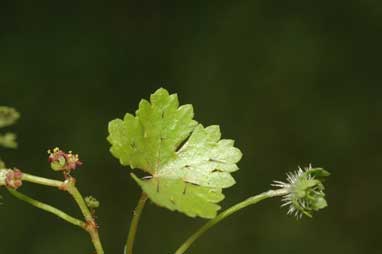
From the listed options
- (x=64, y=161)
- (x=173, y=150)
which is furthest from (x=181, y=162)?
(x=64, y=161)

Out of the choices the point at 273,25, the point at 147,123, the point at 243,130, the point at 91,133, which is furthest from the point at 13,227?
the point at 147,123

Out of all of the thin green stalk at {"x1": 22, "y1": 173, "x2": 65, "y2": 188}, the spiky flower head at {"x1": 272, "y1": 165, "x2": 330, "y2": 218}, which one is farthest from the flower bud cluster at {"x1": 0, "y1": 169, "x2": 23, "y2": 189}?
the spiky flower head at {"x1": 272, "y1": 165, "x2": 330, "y2": 218}

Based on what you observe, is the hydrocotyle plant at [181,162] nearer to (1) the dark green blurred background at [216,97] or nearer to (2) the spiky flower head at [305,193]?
(2) the spiky flower head at [305,193]

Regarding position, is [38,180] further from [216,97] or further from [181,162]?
[216,97]

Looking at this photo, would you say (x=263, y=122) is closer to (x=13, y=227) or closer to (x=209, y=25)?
(x=209, y=25)

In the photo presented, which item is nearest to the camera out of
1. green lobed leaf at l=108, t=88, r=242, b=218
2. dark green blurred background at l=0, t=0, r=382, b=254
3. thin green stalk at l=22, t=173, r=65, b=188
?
thin green stalk at l=22, t=173, r=65, b=188

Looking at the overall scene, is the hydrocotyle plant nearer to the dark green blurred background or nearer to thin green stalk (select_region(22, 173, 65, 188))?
thin green stalk (select_region(22, 173, 65, 188))
